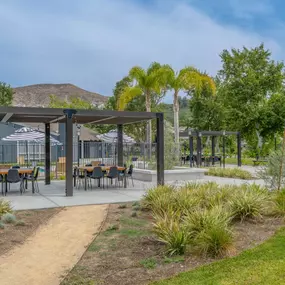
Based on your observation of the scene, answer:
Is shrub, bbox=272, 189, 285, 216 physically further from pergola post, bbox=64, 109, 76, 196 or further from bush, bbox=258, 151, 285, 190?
pergola post, bbox=64, 109, 76, 196

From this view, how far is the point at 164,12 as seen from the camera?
12.6 metres

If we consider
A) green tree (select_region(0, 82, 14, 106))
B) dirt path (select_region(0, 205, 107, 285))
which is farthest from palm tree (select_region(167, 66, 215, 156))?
green tree (select_region(0, 82, 14, 106))

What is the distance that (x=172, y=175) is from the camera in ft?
54.5

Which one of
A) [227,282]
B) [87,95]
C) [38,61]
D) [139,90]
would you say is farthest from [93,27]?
[87,95]

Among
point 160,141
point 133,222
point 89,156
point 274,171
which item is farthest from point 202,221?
point 89,156

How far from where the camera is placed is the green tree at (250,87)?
104ft

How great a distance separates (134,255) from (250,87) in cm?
3035

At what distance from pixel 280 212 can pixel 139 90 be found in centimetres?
1625

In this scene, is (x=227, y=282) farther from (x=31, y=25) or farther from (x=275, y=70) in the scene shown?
(x=275, y=70)

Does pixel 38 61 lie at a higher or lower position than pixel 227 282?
higher

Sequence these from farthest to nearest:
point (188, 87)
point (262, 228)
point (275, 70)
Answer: point (275, 70), point (188, 87), point (262, 228)

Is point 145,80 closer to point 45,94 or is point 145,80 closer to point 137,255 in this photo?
point 137,255

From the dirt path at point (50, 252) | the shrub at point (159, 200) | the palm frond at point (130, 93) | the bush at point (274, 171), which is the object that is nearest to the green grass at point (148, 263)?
the dirt path at point (50, 252)

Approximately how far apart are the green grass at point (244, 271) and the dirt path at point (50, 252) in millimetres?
1590
